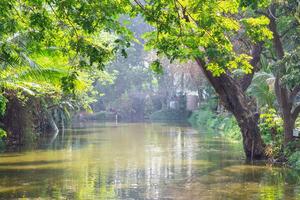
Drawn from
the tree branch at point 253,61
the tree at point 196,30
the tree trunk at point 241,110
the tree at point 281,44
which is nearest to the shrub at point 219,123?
the tree branch at point 253,61

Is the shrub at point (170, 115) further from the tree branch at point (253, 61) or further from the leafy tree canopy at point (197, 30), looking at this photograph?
the leafy tree canopy at point (197, 30)

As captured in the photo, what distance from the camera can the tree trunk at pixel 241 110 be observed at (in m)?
17.6

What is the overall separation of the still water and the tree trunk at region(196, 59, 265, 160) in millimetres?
741

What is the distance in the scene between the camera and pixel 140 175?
14727 millimetres

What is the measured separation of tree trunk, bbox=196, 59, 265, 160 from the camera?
17.6 m

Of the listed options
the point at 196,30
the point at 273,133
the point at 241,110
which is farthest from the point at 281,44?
the point at 196,30

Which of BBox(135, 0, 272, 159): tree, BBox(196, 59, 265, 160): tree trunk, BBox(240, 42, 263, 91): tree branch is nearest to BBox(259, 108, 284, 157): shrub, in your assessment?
BBox(196, 59, 265, 160): tree trunk

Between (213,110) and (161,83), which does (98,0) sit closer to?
(213,110)

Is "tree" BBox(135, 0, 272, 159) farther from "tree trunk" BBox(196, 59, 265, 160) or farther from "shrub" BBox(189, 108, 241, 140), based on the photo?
"shrub" BBox(189, 108, 241, 140)

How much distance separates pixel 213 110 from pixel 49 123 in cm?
1697

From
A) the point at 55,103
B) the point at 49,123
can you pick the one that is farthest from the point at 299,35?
the point at 49,123

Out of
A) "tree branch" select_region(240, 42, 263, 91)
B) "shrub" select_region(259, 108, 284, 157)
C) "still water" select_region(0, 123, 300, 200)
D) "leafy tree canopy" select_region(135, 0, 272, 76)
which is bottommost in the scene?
"still water" select_region(0, 123, 300, 200)

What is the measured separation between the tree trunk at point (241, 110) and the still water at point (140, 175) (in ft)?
2.43

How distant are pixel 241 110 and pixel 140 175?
498cm
